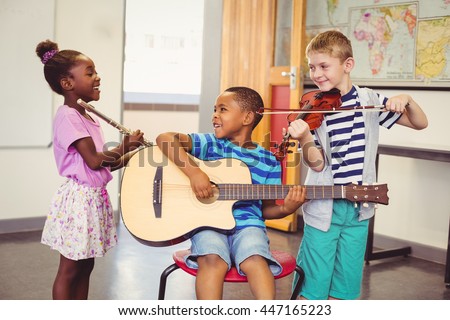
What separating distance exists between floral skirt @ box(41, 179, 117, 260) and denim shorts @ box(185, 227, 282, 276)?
38 cm

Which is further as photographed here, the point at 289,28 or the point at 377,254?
the point at 289,28

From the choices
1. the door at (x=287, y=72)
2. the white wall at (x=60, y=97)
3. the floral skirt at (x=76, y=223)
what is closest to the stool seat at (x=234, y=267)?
the floral skirt at (x=76, y=223)

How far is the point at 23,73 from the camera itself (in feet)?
13.1

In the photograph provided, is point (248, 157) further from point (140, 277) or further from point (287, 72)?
point (287, 72)

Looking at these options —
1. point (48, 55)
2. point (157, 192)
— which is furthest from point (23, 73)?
point (157, 192)

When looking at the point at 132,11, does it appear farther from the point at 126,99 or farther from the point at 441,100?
the point at 441,100

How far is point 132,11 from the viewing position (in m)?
7.14

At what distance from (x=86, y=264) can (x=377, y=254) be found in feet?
6.88

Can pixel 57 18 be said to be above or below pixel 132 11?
below

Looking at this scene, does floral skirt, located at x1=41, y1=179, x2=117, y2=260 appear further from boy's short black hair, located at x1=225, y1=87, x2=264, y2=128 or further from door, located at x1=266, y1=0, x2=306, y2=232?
door, located at x1=266, y1=0, x2=306, y2=232

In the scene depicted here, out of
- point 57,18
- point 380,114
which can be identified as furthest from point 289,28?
point 380,114

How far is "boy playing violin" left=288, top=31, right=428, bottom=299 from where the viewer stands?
1896 mm

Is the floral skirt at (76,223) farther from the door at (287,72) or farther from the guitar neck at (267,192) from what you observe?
the door at (287,72)
